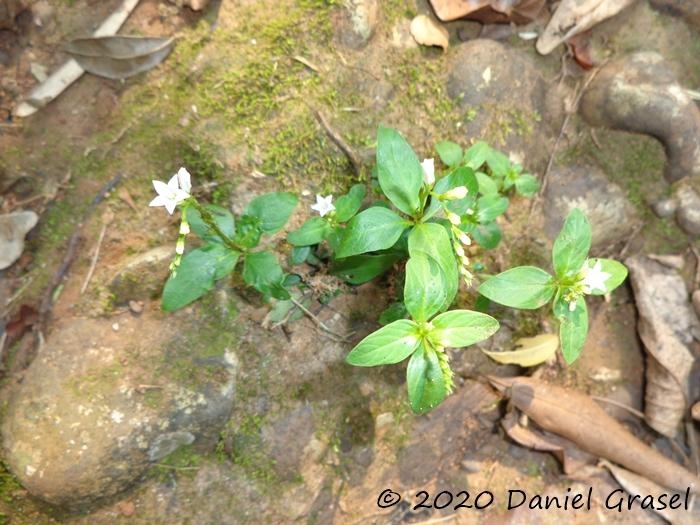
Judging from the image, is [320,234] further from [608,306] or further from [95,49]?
[608,306]

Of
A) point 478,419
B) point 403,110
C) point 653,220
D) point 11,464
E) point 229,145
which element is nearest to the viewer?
point 11,464

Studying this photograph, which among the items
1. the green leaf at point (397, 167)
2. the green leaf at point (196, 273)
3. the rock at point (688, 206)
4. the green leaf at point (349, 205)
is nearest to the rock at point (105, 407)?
the green leaf at point (196, 273)

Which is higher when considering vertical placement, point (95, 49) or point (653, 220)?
point (95, 49)

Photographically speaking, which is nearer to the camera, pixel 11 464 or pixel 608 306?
pixel 11 464

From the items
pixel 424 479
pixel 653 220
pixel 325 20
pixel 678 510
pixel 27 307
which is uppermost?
pixel 325 20

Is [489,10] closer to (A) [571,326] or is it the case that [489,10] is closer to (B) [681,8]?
(B) [681,8]

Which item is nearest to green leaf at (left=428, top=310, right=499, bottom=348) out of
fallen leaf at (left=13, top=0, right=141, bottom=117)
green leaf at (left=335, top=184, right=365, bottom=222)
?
green leaf at (left=335, top=184, right=365, bottom=222)

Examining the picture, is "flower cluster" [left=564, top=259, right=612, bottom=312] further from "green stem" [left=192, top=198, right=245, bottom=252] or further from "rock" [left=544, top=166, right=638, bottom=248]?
"green stem" [left=192, top=198, right=245, bottom=252]

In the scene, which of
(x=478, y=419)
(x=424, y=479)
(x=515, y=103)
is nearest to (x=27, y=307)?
(x=424, y=479)
